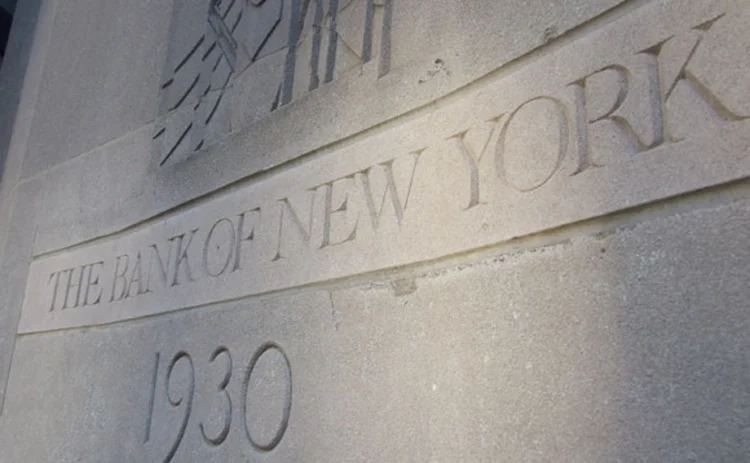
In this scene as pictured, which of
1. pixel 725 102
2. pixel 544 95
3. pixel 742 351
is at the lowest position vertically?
pixel 742 351

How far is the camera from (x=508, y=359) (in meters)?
1.55

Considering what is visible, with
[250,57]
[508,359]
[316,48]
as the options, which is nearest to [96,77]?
[250,57]

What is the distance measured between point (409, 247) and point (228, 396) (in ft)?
2.91

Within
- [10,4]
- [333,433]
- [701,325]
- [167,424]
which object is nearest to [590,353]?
[701,325]

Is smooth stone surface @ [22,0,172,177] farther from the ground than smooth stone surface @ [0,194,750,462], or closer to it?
farther from the ground

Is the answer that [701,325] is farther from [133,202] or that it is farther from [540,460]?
[133,202]

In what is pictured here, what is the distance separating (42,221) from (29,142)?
2.62 feet

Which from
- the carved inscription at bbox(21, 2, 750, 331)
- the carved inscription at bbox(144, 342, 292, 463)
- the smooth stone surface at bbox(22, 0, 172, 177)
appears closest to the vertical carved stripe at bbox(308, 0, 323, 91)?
the carved inscription at bbox(21, 2, 750, 331)

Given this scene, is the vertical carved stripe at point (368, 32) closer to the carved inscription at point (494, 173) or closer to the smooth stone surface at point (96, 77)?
the carved inscription at point (494, 173)

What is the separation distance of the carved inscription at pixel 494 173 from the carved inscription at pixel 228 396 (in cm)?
23

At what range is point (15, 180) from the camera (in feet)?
14.2

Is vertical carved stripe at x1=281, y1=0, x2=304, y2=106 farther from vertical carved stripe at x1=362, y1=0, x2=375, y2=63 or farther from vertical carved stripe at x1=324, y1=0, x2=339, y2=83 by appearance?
vertical carved stripe at x1=362, y1=0, x2=375, y2=63

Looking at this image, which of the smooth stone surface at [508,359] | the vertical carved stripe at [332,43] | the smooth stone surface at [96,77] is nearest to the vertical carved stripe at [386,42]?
the vertical carved stripe at [332,43]

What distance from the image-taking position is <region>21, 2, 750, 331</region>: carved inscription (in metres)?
1.36
